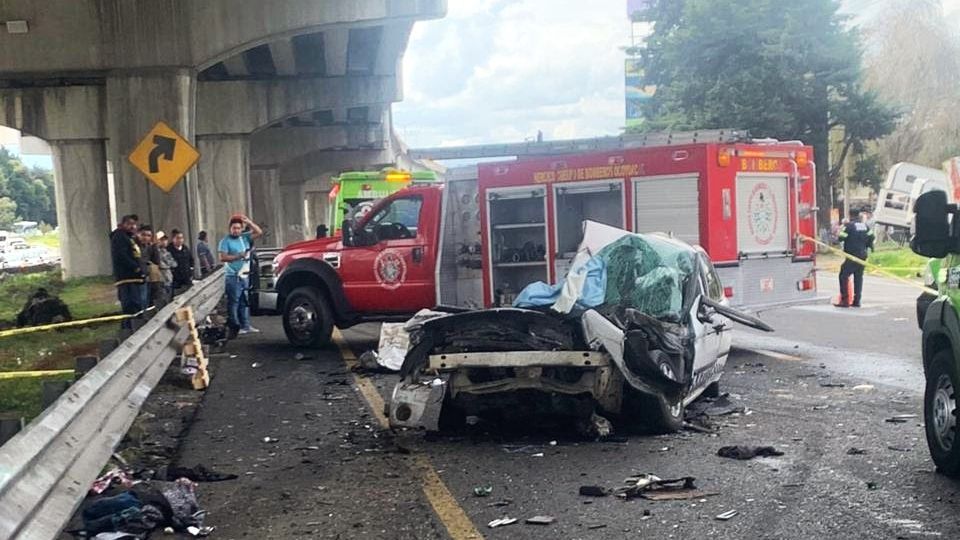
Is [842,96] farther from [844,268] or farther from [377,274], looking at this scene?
[377,274]

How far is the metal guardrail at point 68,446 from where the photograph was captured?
4.22 m

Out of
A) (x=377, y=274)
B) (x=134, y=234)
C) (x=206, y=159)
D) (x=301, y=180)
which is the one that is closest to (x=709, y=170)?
(x=377, y=274)

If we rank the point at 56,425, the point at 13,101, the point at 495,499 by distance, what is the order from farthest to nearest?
the point at 13,101 < the point at 495,499 < the point at 56,425

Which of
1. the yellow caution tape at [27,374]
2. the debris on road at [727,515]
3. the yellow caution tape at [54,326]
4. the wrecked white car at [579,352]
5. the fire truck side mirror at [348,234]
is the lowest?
the yellow caution tape at [54,326]

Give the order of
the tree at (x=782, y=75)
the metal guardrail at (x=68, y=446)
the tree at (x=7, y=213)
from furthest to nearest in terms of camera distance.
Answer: the tree at (x=7, y=213) → the tree at (x=782, y=75) → the metal guardrail at (x=68, y=446)

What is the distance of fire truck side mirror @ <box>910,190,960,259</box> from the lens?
6586 mm

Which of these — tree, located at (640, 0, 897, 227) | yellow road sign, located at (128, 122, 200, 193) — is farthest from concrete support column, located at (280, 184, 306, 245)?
yellow road sign, located at (128, 122, 200, 193)

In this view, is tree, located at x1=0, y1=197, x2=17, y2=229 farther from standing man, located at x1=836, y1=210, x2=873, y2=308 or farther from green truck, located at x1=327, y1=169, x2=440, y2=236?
standing man, located at x1=836, y1=210, x2=873, y2=308

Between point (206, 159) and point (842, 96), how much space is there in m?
22.5

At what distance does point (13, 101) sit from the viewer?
37.2 meters

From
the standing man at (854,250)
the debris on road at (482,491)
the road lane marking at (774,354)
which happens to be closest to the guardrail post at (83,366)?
the debris on road at (482,491)

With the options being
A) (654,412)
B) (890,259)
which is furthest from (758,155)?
(890,259)

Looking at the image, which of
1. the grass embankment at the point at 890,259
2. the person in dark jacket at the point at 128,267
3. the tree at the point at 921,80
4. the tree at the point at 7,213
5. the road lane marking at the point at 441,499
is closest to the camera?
the road lane marking at the point at 441,499

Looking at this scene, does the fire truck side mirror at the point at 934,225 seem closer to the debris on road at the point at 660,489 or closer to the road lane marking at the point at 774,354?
the debris on road at the point at 660,489
